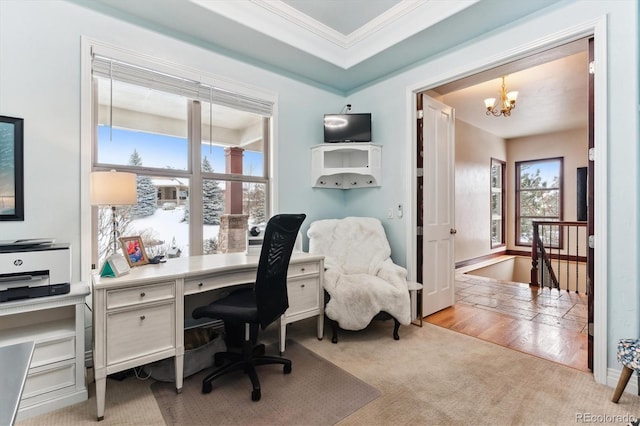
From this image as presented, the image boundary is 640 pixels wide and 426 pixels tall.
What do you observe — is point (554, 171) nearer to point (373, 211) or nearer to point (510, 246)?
point (510, 246)

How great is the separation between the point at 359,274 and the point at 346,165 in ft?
4.82

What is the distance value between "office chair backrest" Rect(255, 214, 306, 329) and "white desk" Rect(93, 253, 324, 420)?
0.32 meters

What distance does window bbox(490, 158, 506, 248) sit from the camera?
7.07 meters

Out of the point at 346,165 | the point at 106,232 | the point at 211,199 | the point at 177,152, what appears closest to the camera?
the point at 106,232

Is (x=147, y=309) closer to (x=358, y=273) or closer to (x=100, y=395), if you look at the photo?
(x=100, y=395)

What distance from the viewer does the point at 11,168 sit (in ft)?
6.64

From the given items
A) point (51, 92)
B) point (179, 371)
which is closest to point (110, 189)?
point (51, 92)

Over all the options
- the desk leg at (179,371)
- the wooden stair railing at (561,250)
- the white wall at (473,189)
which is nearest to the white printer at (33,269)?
the desk leg at (179,371)

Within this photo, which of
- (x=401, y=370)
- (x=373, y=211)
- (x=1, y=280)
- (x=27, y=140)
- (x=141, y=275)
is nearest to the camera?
(x=1, y=280)

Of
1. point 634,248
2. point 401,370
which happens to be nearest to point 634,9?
point 634,248

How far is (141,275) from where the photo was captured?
1.95 metres

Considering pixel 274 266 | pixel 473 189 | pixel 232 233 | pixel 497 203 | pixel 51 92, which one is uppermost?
pixel 51 92

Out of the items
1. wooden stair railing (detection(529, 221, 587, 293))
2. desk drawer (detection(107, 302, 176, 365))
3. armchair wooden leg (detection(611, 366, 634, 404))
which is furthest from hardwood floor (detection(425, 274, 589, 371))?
desk drawer (detection(107, 302, 176, 365))

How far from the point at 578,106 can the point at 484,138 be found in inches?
67.0
